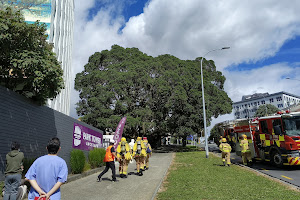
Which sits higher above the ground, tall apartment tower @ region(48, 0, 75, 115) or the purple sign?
tall apartment tower @ region(48, 0, 75, 115)

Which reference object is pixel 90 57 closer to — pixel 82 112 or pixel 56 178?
pixel 82 112

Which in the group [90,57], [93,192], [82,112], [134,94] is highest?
[90,57]

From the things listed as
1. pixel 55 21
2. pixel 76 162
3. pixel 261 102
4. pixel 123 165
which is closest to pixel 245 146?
pixel 123 165

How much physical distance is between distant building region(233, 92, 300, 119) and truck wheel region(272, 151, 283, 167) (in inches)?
3162

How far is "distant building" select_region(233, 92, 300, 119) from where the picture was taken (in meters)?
93.2

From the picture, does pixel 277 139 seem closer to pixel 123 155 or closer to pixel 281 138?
pixel 281 138

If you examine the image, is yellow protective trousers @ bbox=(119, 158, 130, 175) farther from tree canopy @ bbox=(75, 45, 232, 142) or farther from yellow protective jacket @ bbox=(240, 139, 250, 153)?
tree canopy @ bbox=(75, 45, 232, 142)

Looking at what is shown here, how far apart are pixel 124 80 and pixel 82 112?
735cm

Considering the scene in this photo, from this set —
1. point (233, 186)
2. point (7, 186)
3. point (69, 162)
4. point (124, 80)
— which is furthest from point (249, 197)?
point (124, 80)

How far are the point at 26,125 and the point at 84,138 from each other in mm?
6514

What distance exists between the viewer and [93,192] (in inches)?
307

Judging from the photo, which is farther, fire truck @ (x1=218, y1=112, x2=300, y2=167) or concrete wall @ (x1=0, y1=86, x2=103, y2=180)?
fire truck @ (x1=218, y1=112, x2=300, y2=167)

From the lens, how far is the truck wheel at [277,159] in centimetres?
1157

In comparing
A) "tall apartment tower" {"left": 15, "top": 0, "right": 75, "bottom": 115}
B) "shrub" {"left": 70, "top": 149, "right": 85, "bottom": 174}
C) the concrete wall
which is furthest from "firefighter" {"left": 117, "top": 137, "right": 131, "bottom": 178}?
"tall apartment tower" {"left": 15, "top": 0, "right": 75, "bottom": 115}
